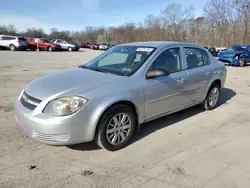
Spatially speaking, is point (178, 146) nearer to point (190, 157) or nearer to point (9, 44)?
point (190, 157)

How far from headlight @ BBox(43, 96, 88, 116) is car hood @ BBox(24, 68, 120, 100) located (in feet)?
0.29

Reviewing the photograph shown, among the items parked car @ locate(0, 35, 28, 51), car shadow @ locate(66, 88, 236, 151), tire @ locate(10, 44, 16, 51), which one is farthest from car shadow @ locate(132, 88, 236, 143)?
tire @ locate(10, 44, 16, 51)

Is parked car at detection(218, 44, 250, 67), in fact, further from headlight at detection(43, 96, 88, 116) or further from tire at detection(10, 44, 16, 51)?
tire at detection(10, 44, 16, 51)

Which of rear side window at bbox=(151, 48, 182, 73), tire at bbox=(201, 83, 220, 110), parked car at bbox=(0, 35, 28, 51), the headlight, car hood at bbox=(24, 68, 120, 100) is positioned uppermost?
parked car at bbox=(0, 35, 28, 51)

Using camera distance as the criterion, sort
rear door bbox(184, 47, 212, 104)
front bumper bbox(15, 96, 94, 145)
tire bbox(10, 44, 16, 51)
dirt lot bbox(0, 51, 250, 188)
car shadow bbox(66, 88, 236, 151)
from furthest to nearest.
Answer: tire bbox(10, 44, 16, 51)
rear door bbox(184, 47, 212, 104)
car shadow bbox(66, 88, 236, 151)
front bumper bbox(15, 96, 94, 145)
dirt lot bbox(0, 51, 250, 188)

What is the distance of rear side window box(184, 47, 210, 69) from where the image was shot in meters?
4.54

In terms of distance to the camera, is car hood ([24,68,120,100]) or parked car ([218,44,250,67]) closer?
car hood ([24,68,120,100])

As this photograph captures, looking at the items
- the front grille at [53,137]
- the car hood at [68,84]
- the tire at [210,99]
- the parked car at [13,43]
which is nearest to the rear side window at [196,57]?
the tire at [210,99]

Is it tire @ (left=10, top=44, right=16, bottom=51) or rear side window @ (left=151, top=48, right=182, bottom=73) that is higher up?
tire @ (left=10, top=44, right=16, bottom=51)

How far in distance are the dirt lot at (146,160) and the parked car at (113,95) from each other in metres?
0.30

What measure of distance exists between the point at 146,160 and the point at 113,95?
102 centimetres

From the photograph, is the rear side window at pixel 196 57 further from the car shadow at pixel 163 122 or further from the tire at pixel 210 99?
the car shadow at pixel 163 122

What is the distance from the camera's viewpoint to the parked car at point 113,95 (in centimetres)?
288

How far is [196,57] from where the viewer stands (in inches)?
190
